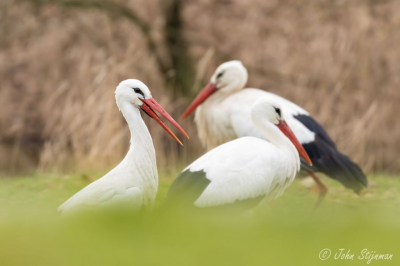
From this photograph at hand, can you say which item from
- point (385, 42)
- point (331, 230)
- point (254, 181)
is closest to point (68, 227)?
point (331, 230)

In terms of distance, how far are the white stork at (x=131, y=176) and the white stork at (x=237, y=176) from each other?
1.00ft

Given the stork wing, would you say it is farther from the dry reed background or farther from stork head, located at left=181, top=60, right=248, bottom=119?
the dry reed background

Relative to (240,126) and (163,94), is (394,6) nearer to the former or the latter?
(163,94)

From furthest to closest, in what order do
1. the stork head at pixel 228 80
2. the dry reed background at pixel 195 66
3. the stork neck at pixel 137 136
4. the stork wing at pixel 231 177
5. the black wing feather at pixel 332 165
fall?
the dry reed background at pixel 195 66, the stork head at pixel 228 80, the black wing feather at pixel 332 165, the stork wing at pixel 231 177, the stork neck at pixel 137 136

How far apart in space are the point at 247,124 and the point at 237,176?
6.49 feet

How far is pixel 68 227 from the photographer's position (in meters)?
3.39

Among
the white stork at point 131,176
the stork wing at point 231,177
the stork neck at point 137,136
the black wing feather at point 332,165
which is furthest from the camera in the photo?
the black wing feather at point 332,165

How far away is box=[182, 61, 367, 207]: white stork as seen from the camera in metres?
6.29

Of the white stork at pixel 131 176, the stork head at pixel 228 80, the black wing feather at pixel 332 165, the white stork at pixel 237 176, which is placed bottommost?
the black wing feather at pixel 332 165

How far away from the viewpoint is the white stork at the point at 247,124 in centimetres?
629

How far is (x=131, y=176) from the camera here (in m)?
4.15

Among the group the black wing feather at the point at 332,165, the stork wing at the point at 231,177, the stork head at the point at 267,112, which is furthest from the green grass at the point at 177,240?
the black wing feather at the point at 332,165

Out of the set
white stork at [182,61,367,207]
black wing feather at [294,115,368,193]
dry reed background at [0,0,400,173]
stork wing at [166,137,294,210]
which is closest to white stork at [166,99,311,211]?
stork wing at [166,137,294,210]

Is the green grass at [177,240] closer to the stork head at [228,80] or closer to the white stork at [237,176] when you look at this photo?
the white stork at [237,176]
